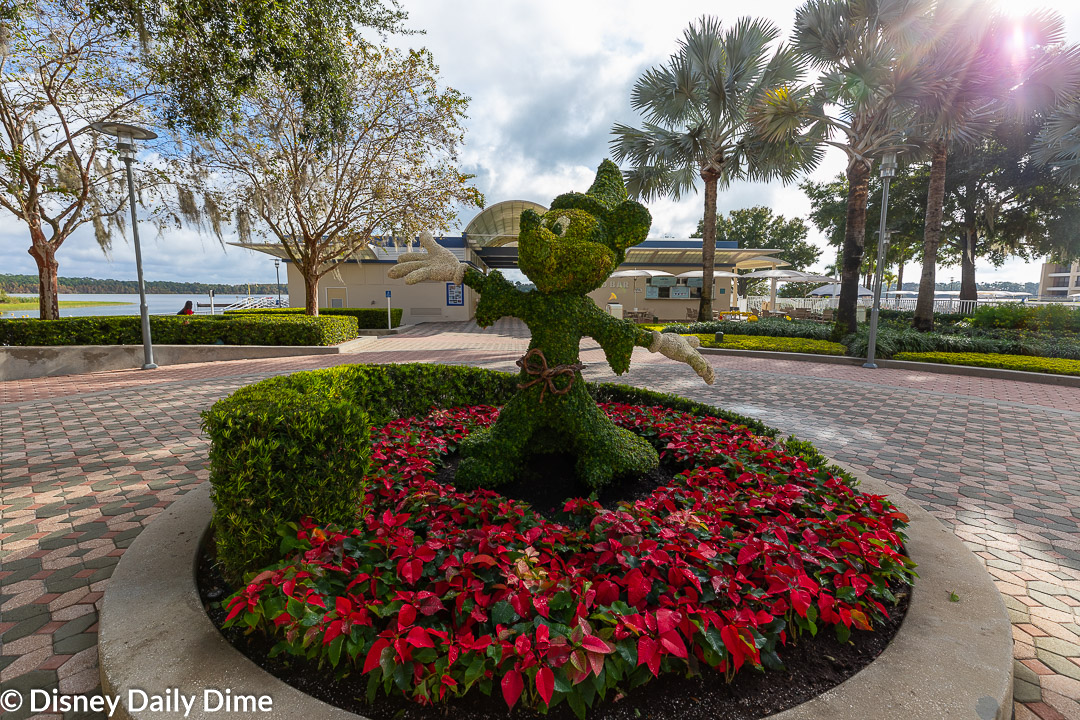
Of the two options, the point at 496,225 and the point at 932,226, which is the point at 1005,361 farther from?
the point at 496,225

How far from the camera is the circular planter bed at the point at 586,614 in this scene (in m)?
1.58

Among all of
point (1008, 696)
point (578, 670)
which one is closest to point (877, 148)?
point (1008, 696)

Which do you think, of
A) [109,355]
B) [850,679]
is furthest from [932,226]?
[109,355]

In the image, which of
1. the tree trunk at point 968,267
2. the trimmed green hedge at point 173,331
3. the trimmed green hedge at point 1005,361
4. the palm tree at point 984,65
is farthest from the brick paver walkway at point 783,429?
the tree trunk at point 968,267

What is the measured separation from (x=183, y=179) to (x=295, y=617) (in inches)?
595

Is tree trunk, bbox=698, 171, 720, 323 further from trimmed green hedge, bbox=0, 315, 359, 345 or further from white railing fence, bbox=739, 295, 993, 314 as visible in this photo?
trimmed green hedge, bbox=0, 315, 359, 345

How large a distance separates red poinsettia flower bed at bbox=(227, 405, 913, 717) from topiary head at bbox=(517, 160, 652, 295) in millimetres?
1417

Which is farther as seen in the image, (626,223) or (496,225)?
(496,225)

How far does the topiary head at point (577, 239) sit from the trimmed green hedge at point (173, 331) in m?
11.2

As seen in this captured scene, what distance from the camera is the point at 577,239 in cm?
295

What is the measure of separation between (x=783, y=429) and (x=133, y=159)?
1278 cm

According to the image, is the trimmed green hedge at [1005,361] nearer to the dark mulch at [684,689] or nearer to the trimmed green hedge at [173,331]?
the dark mulch at [684,689]

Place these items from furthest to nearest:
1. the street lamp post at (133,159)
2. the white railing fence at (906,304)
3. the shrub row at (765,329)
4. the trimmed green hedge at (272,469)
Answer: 1. the white railing fence at (906,304)
2. the shrub row at (765,329)
3. the street lamp post at (133,159)
4. the trimmed green hedge at (272,469)

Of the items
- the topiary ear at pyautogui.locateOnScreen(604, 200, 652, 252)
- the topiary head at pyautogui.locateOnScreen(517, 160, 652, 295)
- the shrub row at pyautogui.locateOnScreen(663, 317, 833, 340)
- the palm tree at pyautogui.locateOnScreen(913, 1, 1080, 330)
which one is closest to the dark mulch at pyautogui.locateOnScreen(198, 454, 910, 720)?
the topiary head at pyautogui.locateOnScreen(517, 160, 652, 295)
